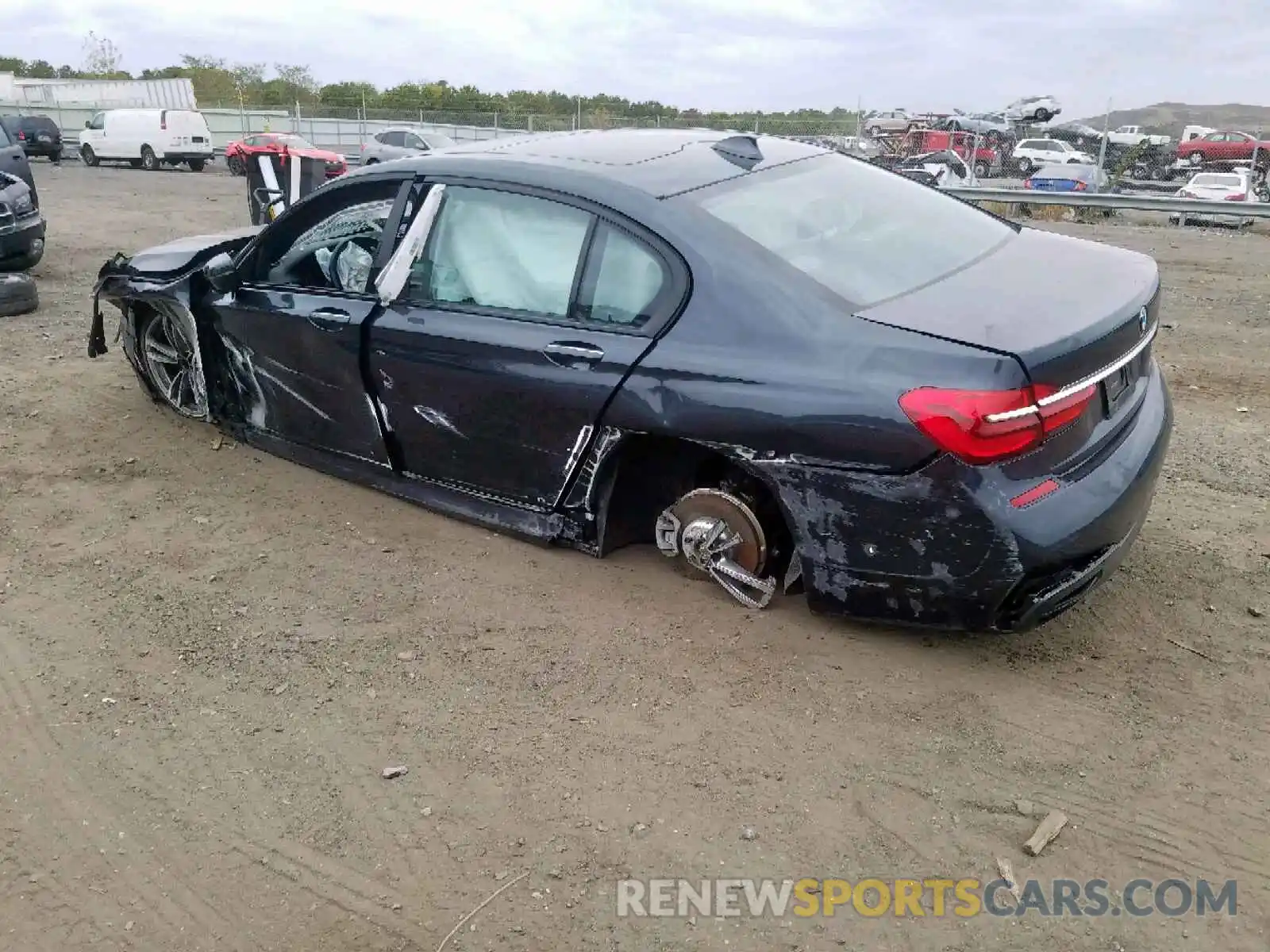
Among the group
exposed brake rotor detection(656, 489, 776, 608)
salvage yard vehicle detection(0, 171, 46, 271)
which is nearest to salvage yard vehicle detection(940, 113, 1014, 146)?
salvage yard vehicle detection(0, 171, 46, 271)

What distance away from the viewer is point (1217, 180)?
21.0 m

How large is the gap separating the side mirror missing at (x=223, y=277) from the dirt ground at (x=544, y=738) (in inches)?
38.3

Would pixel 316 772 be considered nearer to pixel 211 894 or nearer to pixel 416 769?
pixel 416 769

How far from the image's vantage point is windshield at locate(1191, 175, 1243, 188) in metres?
20.7

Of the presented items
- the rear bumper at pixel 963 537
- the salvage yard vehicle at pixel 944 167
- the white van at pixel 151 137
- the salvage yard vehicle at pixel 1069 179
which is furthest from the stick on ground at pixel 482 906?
the white van at pixel 151 137

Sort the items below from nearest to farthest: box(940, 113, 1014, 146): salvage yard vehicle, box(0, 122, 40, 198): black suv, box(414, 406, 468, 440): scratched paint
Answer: box(414, 406, 468, 440): scratched paint < box(0, 122, 40, 198): black suv < box(940, 113, 1014, 146): salvage yard vehicle

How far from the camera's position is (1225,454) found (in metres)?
4.84

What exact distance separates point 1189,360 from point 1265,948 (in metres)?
5.36

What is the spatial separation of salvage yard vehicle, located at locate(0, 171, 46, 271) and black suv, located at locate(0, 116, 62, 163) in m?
23.4

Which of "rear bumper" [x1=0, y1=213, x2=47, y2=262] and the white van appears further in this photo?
the white van

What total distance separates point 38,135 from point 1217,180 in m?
30.4

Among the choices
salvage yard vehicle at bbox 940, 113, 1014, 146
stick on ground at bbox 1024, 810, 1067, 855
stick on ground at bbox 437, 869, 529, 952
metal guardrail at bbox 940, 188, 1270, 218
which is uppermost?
salvage yard vehicle at bbox 940, 113, 1014, 146

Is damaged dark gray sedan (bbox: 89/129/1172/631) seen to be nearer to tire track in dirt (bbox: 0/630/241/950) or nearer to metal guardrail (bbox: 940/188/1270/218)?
tire track in dirt (bbox: 0/630/241/950)

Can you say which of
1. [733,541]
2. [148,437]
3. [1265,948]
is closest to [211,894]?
[733,541]
